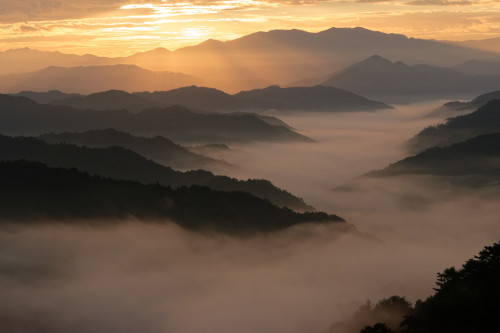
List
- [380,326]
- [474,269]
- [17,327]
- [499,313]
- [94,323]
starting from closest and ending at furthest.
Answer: [499,313], [380,326], [474,269], [17,327], [94,323]

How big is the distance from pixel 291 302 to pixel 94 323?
63.8 meters

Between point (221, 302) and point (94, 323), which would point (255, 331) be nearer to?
point (221, 302)

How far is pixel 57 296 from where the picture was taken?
624 feet

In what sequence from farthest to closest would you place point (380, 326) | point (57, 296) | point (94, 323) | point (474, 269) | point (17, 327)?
point (57, 296) < point (94, 323) < point (17, 327) < point (474, 269) < point (380, 326)

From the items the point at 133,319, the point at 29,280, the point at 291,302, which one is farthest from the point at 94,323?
the point at 291,302

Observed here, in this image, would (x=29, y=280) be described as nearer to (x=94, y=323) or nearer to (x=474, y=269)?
(x=94, y=323)

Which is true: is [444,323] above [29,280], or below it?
above

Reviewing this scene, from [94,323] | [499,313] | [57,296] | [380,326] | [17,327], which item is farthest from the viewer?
[57,296]

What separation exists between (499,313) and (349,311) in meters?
103

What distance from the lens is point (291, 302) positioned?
196m

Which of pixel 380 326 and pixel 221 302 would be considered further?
pixel 221 302

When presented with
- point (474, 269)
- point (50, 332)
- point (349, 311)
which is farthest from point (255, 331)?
point (474, 269)

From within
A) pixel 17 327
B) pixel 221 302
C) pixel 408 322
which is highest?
pixel 408 322

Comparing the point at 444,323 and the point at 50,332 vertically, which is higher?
the point at 444,323
